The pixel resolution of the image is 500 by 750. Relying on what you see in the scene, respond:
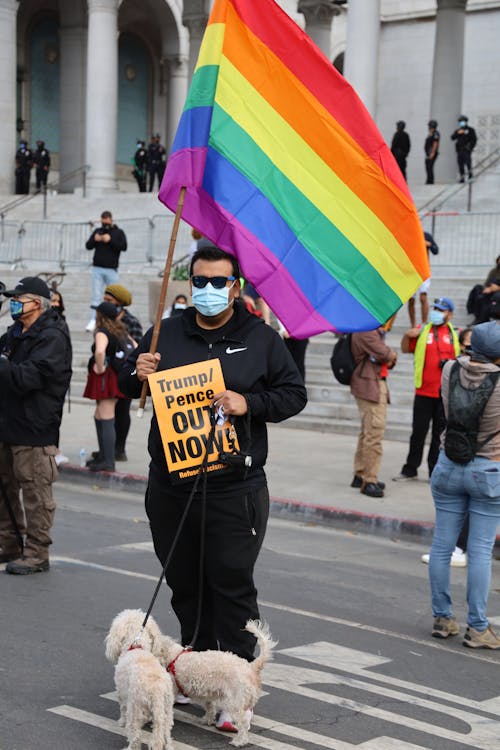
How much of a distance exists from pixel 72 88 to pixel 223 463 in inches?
1632

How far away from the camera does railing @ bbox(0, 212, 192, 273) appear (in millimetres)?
27125

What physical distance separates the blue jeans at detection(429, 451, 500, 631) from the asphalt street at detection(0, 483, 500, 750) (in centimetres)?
28

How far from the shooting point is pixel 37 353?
792 cm

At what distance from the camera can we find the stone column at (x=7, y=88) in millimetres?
37631

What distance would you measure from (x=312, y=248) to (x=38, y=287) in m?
2.53

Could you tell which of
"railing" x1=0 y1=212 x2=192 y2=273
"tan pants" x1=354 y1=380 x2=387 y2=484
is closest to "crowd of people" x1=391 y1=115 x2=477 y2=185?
"railing" x1=0 y1=212 x2=192 y2=273

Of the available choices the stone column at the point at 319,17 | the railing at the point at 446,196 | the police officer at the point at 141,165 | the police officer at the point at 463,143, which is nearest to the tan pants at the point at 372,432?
the railing at the point at 446,196

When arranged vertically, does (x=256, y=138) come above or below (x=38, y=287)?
above

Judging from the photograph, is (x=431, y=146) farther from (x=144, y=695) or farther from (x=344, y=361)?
(x=144, y=695)

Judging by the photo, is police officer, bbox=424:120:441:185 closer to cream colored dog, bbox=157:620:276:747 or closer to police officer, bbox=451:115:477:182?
Result: police officer, bbox=451:115:477:182

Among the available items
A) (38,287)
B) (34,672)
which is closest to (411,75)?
(38,287)

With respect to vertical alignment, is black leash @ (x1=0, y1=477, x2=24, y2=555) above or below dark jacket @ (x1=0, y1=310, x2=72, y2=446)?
below

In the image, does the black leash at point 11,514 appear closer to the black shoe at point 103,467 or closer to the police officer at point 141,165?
the black shoe at point 103,467

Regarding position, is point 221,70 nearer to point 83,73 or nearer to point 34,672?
point 34,672
